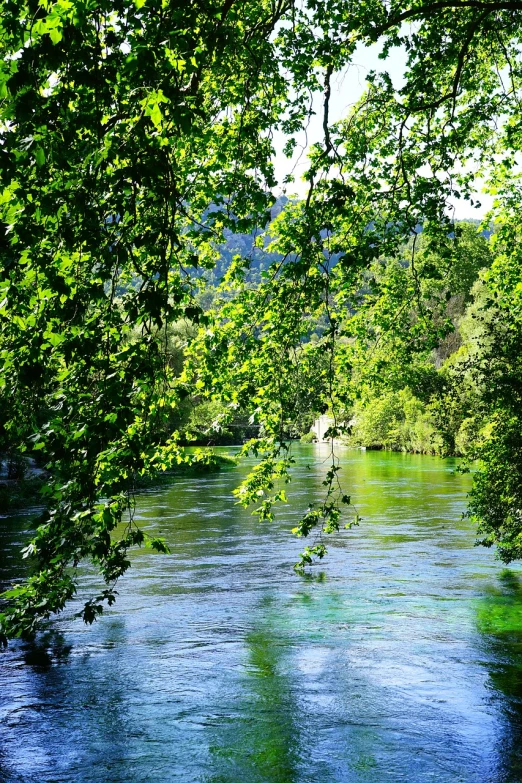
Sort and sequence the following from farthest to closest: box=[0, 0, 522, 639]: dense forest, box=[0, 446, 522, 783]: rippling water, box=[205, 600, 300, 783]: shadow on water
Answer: box=[0, 446, 522, 783]: rippling water < box=[205, 600, 300, 783]: shadow on water < box=[0, 0, 522, 639]: dense forest

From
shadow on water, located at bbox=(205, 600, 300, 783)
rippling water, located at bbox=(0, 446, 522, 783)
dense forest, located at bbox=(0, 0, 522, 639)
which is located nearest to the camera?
dense forest, located at bbox=(0, 0, 522, 639)

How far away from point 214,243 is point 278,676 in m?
6.07

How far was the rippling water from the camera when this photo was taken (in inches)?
308

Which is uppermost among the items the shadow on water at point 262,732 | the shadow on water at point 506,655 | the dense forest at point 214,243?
the dense forest at point 214,243

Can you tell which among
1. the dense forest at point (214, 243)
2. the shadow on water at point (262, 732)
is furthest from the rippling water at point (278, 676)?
the dense forest at point (214, 243)

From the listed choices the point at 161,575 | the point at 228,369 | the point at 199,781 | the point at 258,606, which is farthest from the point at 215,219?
the point at 161,575

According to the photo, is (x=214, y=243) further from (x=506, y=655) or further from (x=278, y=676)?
(x=506, y=655)

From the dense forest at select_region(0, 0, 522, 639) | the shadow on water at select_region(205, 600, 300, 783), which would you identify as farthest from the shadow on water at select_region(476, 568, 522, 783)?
the shadow on water at select_region(205, 600, 300, 783)

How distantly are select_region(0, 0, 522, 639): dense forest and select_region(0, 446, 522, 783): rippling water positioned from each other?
1595mm

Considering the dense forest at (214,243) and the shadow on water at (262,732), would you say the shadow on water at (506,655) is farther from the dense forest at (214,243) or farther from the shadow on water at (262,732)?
the shadow on water at (262,732)

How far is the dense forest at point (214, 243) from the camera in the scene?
4172 mm

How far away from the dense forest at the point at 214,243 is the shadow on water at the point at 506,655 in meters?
1.18

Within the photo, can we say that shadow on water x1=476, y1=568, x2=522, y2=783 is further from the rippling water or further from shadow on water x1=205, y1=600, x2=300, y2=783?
shadow on water x1=205, y1=600, x2=300, y2=783

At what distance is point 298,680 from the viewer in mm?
10203
